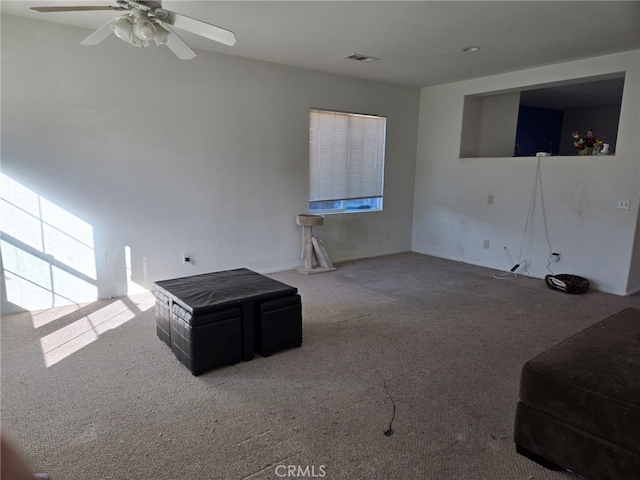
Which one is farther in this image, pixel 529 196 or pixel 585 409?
pixel 529 196

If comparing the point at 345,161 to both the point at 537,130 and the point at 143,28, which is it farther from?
the point at 537,130

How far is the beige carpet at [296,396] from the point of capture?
5.98ft

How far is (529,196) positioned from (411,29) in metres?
2.77

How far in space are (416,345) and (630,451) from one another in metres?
1.60

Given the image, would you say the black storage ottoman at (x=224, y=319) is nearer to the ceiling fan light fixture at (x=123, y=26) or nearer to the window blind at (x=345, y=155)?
the ceiling fan light fixture at (x=123, y=26)

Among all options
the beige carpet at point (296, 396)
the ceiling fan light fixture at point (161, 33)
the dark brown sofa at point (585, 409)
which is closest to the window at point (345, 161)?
the beige carpet at point (296, 396)

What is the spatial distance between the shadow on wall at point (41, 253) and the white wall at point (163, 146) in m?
0.05

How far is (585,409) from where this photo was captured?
1.62 meters

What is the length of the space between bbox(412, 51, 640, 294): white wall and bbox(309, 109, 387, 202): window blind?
0.85 meters

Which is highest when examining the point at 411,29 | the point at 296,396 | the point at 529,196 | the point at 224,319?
the point at 411,29

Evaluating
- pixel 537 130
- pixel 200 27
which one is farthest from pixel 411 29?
pixel 537 130

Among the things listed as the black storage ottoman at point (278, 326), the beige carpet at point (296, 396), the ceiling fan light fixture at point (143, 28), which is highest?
the ceiling fan light fixture at point (143, 28)

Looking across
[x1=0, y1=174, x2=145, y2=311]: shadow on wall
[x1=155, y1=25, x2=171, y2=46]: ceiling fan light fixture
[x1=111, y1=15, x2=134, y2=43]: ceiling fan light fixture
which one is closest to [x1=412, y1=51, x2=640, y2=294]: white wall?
[x1=155, y1=25, x2=171, y2=46]: ceiling fan light fixture

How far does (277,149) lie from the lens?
16.3ft
